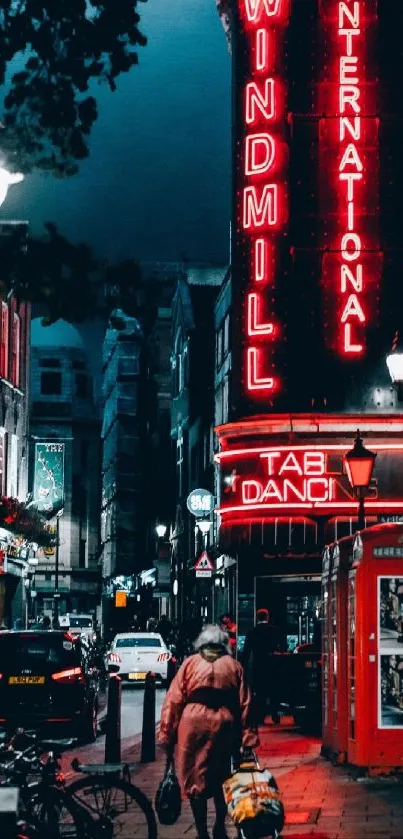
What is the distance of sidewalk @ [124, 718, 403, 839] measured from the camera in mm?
13953

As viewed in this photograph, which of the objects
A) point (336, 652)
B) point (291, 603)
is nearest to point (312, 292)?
point (291, 603)

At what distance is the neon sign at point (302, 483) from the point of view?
3659 centimetres

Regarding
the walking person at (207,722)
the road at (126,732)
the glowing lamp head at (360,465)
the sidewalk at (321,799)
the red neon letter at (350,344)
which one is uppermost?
the red neon letter at (350,344)

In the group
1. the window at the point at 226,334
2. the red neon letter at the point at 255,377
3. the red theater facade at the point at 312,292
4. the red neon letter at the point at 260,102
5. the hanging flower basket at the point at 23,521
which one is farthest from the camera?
the window at the point at 226,334

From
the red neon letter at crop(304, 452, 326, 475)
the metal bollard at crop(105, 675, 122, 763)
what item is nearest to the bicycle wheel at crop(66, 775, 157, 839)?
the metal bollard at crop(105, 675, 122, 763)

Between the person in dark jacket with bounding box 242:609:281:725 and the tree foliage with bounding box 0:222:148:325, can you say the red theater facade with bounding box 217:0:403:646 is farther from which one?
the tree foliage with bounding box 0:222:148:325

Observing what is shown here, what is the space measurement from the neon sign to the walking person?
24.2 metres

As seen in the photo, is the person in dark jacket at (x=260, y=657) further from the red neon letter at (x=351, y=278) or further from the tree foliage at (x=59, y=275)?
the tree foliage at (x=59, y=275)

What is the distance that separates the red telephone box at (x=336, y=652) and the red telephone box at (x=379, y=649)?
0.99 metres

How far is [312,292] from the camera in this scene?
37.6 meters

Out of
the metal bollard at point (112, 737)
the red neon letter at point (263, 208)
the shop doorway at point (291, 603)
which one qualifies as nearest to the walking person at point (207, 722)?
the metal bollard at point (112, 737)

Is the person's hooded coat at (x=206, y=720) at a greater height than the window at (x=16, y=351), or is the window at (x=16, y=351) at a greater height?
the window at (x=16, y=351)

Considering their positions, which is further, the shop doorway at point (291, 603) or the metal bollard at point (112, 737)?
the shop doorway at point (291, 603)

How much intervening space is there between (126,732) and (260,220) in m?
13.6
